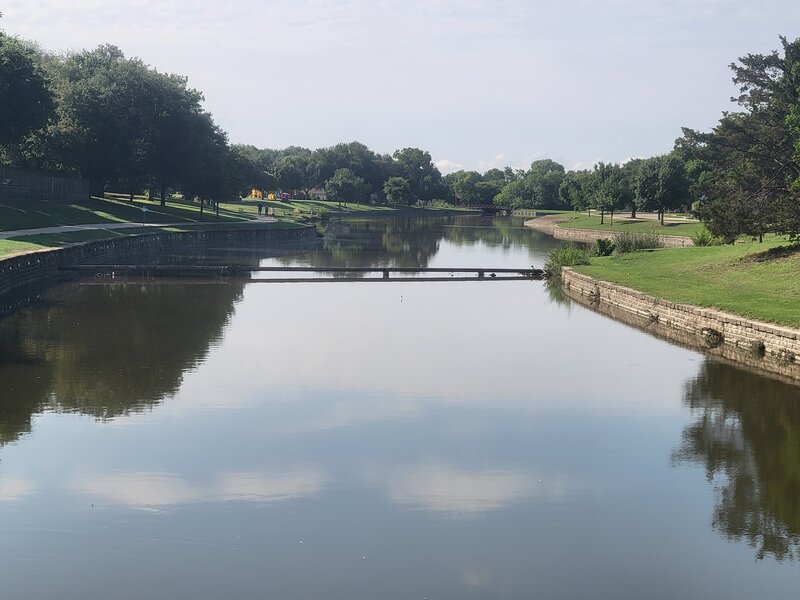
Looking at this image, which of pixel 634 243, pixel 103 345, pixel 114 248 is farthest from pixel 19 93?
pixel 103 345

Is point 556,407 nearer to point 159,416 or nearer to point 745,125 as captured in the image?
point 159,416

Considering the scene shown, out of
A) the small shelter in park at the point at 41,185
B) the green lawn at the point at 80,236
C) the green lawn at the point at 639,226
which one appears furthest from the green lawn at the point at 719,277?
the small shelter in park at the point at 41,185

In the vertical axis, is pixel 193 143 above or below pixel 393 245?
above

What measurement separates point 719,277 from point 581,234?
221ft

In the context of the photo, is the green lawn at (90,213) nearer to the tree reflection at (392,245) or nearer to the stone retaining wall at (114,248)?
the stone retaining wall at (114,248)

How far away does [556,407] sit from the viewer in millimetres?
24016

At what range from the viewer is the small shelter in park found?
74.0 metres

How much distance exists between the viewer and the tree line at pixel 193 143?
5191cm

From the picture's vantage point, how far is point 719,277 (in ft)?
144

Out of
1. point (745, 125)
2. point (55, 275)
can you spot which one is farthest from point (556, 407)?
point (745, 125)

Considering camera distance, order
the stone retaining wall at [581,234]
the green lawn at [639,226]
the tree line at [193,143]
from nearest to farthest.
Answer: the tree line at [193,143]
the stone retaining wall at [581,234]
the green lawn at [639,226]

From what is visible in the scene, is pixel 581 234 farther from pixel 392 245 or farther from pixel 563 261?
pixel 563 261

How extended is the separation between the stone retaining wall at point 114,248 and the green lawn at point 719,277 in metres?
25.7

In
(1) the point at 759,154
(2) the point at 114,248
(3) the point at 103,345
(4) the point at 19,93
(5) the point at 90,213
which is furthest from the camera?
(5) the point at 90,213
